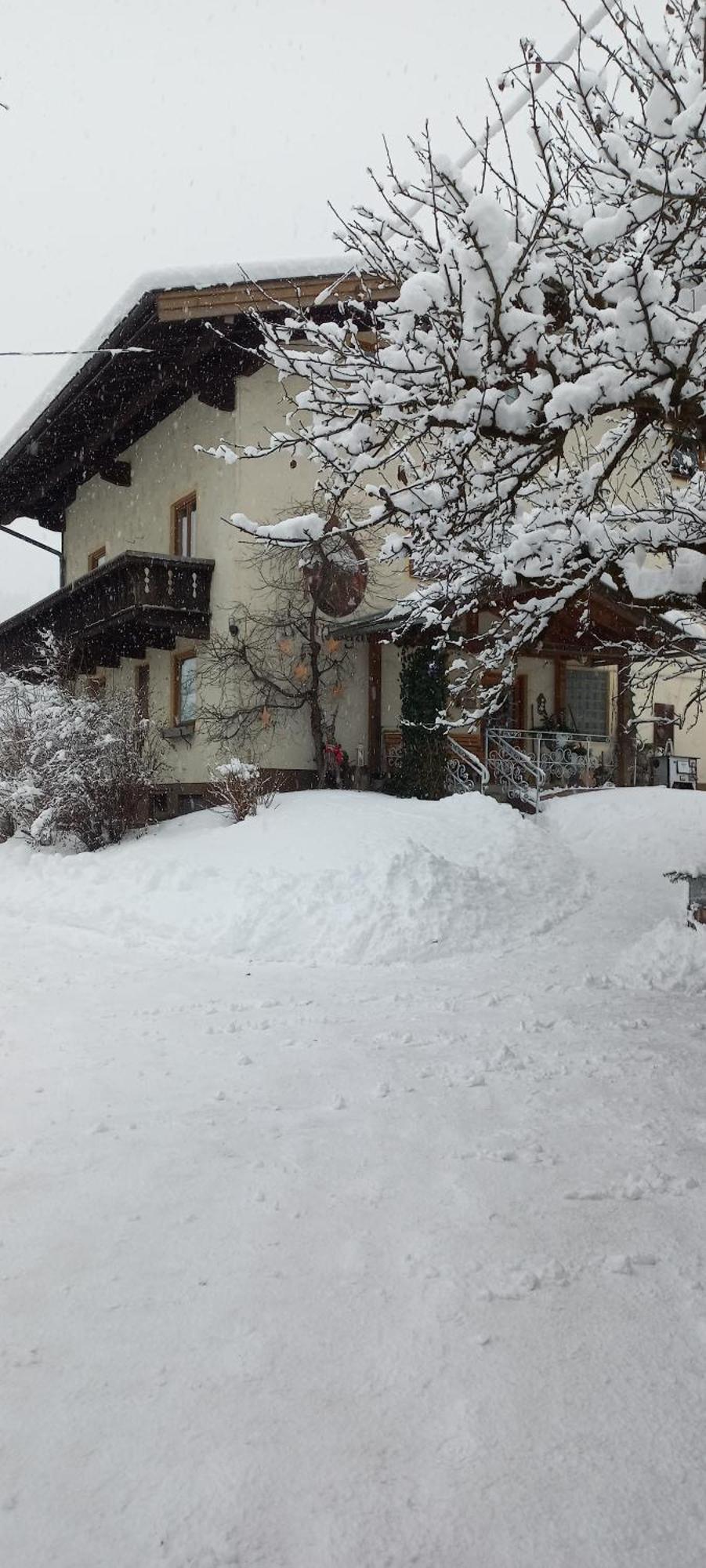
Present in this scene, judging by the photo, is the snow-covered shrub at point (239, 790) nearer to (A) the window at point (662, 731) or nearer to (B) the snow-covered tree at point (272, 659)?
(B) the snow-covered tree at point (272, 659)

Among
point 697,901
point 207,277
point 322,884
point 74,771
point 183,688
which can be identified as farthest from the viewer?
point 183,688

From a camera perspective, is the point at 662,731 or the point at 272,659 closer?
the point at 272,659

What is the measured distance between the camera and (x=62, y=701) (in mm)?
14141

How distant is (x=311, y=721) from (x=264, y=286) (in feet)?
22.0

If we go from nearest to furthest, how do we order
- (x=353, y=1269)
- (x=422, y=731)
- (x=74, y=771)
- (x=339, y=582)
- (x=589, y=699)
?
(x=353, y=1269)
(x=74, y=771)
(x=422, y=731)
(x=339, y=582)
(x=589, y=699)

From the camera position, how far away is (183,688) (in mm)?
18297

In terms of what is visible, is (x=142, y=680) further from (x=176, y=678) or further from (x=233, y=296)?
(x=233, y=296)

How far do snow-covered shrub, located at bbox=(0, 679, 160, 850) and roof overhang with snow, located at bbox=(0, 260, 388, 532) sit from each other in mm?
4634

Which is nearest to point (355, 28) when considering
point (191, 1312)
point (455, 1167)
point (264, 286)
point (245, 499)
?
point (264, 286)

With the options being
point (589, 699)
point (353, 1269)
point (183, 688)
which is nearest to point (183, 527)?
point (183, 688)

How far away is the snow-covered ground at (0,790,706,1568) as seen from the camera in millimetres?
2162

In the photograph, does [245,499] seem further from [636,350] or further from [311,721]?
[636,350]

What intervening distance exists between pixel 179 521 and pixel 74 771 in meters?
7.51

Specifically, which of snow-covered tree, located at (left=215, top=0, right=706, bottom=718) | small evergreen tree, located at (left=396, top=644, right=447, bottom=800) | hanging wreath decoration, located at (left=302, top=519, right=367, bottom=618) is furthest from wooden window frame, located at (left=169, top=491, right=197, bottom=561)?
snow-covered tree, located at (left=215, top=0, right=706, bottom=718)
